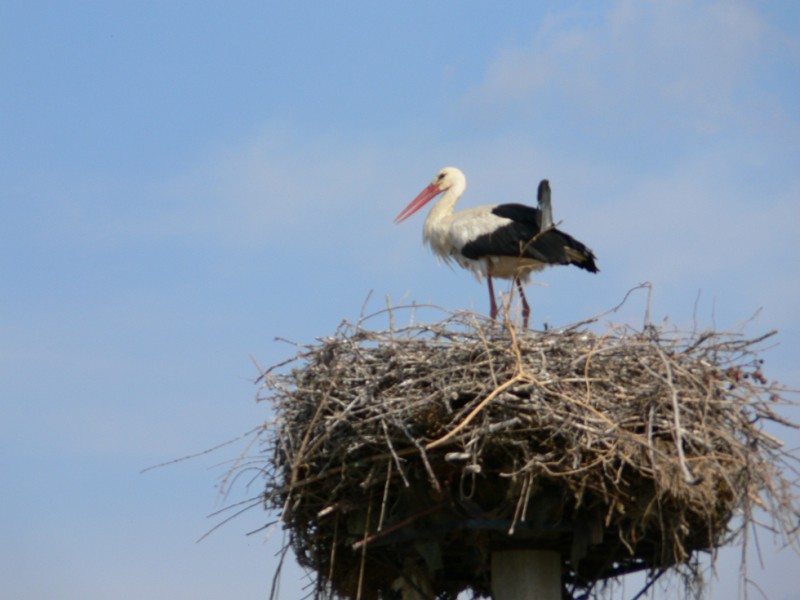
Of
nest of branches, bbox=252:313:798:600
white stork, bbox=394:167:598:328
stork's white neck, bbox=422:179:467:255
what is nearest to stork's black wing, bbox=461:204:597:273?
white stork, bbox=394:167:598:328

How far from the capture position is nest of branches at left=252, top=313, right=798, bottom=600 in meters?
8.16

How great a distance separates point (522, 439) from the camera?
324 inches

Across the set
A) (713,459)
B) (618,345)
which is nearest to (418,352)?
(618,345)

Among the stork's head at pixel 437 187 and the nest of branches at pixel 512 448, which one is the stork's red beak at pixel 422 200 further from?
the nest of branches at pixel 512 448

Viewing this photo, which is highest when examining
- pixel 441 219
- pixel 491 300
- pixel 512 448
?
pixel 441 219

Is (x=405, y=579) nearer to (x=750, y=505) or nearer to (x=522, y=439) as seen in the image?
(x=522, y=439)

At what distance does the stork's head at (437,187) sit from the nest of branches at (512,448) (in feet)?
15.4

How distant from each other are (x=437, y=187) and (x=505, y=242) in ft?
5.99

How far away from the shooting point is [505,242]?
12.1 metres

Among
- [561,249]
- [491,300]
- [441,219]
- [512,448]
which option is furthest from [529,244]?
[512,448]

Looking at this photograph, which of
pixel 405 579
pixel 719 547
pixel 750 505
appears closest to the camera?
pixel 750 505

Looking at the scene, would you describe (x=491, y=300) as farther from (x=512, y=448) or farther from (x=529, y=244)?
(x=512, y=448)

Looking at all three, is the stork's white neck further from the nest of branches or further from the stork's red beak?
the nest of branches

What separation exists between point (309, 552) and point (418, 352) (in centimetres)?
138
